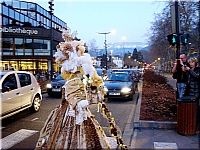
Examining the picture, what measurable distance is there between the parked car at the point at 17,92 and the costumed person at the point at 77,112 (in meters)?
3.12

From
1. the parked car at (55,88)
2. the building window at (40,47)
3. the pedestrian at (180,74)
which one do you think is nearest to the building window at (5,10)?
the building window at (40,47)

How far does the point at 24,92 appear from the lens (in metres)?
7.43

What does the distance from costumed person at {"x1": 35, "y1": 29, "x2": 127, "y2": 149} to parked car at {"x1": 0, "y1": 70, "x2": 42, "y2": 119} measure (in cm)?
312

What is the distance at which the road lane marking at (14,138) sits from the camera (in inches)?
195

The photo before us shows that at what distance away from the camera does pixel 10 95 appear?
21.5 feet

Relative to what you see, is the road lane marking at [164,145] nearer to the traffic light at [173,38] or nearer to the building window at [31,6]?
the traffic light at [173,38]

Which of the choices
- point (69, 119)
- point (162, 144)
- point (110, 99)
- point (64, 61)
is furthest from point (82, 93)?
point (110, 99)

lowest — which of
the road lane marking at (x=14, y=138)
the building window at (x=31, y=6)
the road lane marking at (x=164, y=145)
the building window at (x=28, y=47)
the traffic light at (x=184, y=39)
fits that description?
the road lane marking at (x=14, y=138)

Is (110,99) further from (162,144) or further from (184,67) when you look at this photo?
(162,144)

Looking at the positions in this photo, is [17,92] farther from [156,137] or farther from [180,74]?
[180,74]

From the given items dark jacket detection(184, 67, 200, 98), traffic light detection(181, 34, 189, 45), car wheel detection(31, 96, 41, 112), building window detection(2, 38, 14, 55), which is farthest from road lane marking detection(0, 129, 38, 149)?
building window detection(2, 38, 14, 55)

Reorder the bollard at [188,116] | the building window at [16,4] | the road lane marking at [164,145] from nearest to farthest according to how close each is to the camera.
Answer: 1. the road lane marking at [164,145]
2. the bollard at [188,116]
3. the building window at [16,4]

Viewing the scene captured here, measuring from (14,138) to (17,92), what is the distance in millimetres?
1957

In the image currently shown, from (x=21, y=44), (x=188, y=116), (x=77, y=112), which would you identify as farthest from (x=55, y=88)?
(x=21, y=44)
